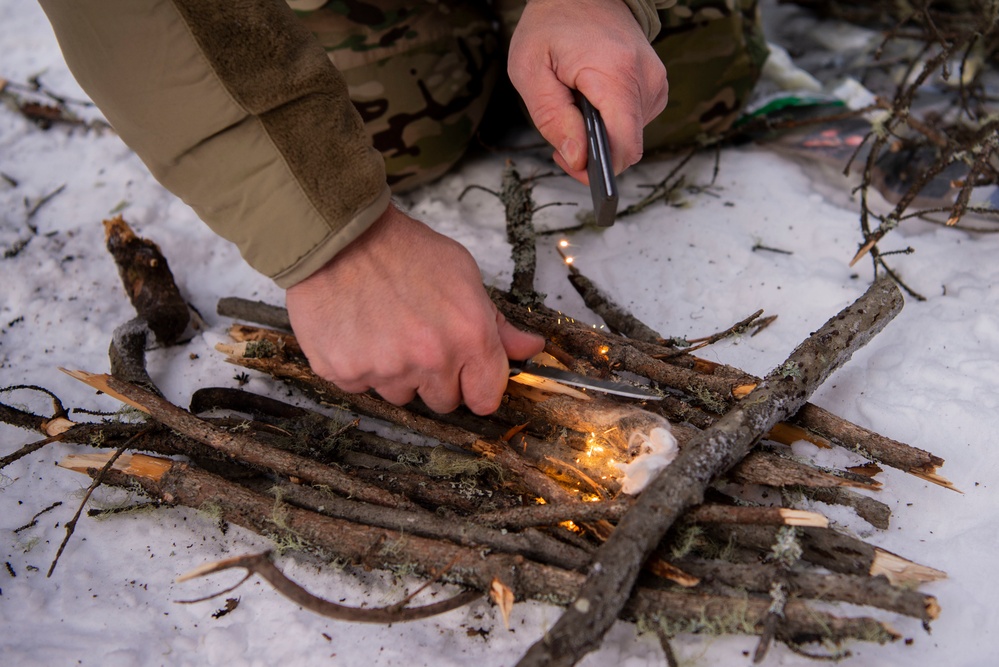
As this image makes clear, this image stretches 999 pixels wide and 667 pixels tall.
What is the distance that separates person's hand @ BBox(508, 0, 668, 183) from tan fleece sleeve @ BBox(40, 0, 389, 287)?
56 cm

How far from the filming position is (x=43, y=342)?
244cm

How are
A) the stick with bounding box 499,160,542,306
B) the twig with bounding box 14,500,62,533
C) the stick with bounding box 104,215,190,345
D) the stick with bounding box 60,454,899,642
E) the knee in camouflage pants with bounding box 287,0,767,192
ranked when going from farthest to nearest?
1. the knee in camouflage pants with bounding box 287,0,767,192
2. the stick with bounding box 104,215,190,345
3. the stick with bounding box 499,160,542,306
4. the twig with bounding box 14,500,62,533
5. the stick with bounding box 60,454,899,642

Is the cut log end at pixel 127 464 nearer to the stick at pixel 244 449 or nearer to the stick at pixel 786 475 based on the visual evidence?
the stick at pixel 244 449

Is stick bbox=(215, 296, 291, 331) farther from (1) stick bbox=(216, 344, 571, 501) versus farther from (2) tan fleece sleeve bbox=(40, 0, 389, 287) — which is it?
(2) tan fleece sleeve bbox=(40, 0, 389, 287)

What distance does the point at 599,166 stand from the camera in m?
1.72

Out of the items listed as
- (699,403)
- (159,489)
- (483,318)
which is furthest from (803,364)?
(159,489)

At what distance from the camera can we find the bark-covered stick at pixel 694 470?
4.17ft

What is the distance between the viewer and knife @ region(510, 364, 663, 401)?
175 centimetres

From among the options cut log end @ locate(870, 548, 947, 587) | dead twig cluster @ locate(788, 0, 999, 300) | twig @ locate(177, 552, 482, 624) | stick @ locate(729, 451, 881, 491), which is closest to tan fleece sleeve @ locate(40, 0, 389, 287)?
twig @ locate(177, 552, 482, 624)

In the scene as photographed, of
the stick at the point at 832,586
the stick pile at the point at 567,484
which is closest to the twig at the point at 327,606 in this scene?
the stick pile at the point at 567,484

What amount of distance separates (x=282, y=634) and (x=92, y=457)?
2.57ft

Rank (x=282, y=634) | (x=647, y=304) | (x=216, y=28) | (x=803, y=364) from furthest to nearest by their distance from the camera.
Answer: (x=647, y=304) < (x=803, y=364) < (x=282, y=634) < (x=216, y=28)

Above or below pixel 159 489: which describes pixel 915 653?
below

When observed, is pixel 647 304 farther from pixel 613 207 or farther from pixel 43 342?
pixel 43 342
